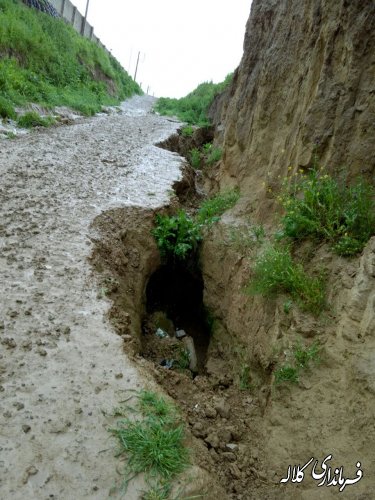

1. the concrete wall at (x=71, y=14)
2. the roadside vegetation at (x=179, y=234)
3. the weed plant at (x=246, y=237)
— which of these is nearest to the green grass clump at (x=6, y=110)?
the roadside vegetation at (x=179, y=234)

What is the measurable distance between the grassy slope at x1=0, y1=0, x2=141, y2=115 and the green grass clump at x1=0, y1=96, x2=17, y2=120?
0.10 feet

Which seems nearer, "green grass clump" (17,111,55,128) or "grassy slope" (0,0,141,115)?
"green grass clump" (17,111,55,128)

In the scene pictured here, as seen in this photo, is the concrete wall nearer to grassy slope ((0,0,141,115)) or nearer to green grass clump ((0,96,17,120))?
grassy slope ((0,0,141,115))

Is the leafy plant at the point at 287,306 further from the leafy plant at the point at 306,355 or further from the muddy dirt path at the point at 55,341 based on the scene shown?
the muddy dirt path at the point at 55,341

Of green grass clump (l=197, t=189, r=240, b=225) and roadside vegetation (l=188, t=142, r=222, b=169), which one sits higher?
roadside vegetation (l=188, t=142, r=222, b=169)

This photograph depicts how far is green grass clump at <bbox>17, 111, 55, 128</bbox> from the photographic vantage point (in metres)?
9.88

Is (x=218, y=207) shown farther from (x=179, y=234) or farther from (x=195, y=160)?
(x=195, y=160)

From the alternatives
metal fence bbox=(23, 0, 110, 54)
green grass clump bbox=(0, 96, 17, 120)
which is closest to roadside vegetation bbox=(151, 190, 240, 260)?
green grass clump bbox=(0, 96, 17, 120)

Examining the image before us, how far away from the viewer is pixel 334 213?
3.97 metres

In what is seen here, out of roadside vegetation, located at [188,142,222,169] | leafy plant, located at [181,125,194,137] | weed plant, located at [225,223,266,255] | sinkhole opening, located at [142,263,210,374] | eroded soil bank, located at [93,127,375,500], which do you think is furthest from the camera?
leafy plant, located at [181,125,194,137]

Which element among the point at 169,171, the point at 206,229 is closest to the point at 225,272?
the point at 206,229

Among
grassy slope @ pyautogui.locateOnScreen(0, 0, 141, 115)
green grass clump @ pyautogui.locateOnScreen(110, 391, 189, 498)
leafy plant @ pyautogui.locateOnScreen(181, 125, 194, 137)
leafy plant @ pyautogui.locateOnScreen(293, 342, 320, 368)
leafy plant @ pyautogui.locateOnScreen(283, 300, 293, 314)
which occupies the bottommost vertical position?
green grass clump @ pyautogui.locateOnScreen(110, 391, 189, 498)

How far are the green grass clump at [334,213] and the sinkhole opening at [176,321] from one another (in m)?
2.03

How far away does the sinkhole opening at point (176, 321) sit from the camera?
16.0 feet
